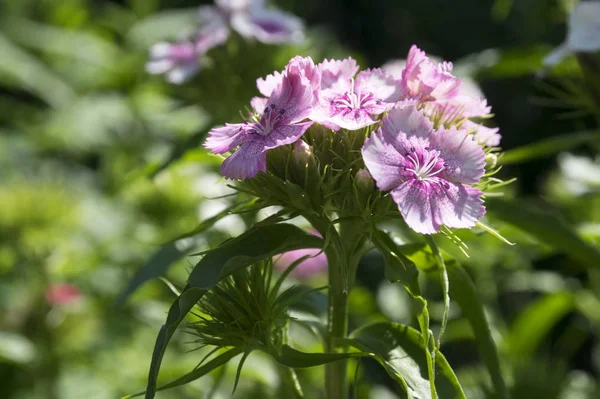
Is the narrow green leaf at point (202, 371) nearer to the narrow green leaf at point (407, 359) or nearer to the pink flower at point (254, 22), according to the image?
the narrow green leaf at point (407, 359)

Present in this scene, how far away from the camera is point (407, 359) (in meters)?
0.87

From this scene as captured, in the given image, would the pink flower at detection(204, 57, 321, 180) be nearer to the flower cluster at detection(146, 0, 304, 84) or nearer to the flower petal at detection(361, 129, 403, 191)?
the flower petal at detection(361, 129, 403, 191)

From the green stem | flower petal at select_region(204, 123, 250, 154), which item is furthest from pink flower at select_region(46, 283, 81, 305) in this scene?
flower petal at select_region(204, 123, 250, 154)

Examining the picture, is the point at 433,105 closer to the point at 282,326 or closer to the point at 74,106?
the point at 282,326

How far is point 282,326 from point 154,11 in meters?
3.38

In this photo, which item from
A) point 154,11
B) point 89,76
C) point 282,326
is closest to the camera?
point 282,326

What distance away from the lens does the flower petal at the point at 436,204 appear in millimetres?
763

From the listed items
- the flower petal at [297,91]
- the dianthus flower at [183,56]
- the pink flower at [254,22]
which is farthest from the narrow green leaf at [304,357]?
the pink flower at [254,22]

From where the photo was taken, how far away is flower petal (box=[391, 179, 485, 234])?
763mm

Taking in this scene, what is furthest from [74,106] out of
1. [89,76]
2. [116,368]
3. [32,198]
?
[116,368]

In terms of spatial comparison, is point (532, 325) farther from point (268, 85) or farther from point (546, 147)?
point (268, 85)

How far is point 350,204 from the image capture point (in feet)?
2.83

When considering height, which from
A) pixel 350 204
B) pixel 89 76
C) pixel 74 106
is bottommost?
pixel 350 204

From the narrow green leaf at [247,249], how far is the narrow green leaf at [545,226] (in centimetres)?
33
